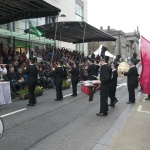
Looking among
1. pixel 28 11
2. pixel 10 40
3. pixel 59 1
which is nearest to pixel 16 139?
pixel 28 11

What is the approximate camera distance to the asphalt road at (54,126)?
482 cm

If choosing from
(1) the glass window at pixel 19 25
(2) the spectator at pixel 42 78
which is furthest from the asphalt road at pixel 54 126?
(1) the glass window at pixel 19 25

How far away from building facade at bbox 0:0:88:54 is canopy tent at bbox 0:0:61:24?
3275mm

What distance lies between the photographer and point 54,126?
617 cm

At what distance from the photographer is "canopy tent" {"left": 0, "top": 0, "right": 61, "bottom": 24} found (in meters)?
12.2

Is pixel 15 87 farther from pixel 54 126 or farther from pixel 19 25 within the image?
pixel 19 25

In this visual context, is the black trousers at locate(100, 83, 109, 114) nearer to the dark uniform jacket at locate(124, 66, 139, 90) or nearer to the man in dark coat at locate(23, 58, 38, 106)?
the dark uniform jacket at locate(124, 66, 139, 90)

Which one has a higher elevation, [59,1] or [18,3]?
[59,1]

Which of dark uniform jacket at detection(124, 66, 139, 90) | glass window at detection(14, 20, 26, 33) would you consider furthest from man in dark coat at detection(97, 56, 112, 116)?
glass window at detection(14, 20, 26, 33)

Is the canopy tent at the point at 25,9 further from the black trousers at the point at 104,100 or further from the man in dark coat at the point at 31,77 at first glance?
the black trousers at the point at 104,100

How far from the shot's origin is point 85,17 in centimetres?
4259

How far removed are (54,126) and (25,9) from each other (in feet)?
30.5

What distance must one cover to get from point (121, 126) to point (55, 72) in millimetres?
5264

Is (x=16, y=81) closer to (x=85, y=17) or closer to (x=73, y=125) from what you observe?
(x=73, y=125)
